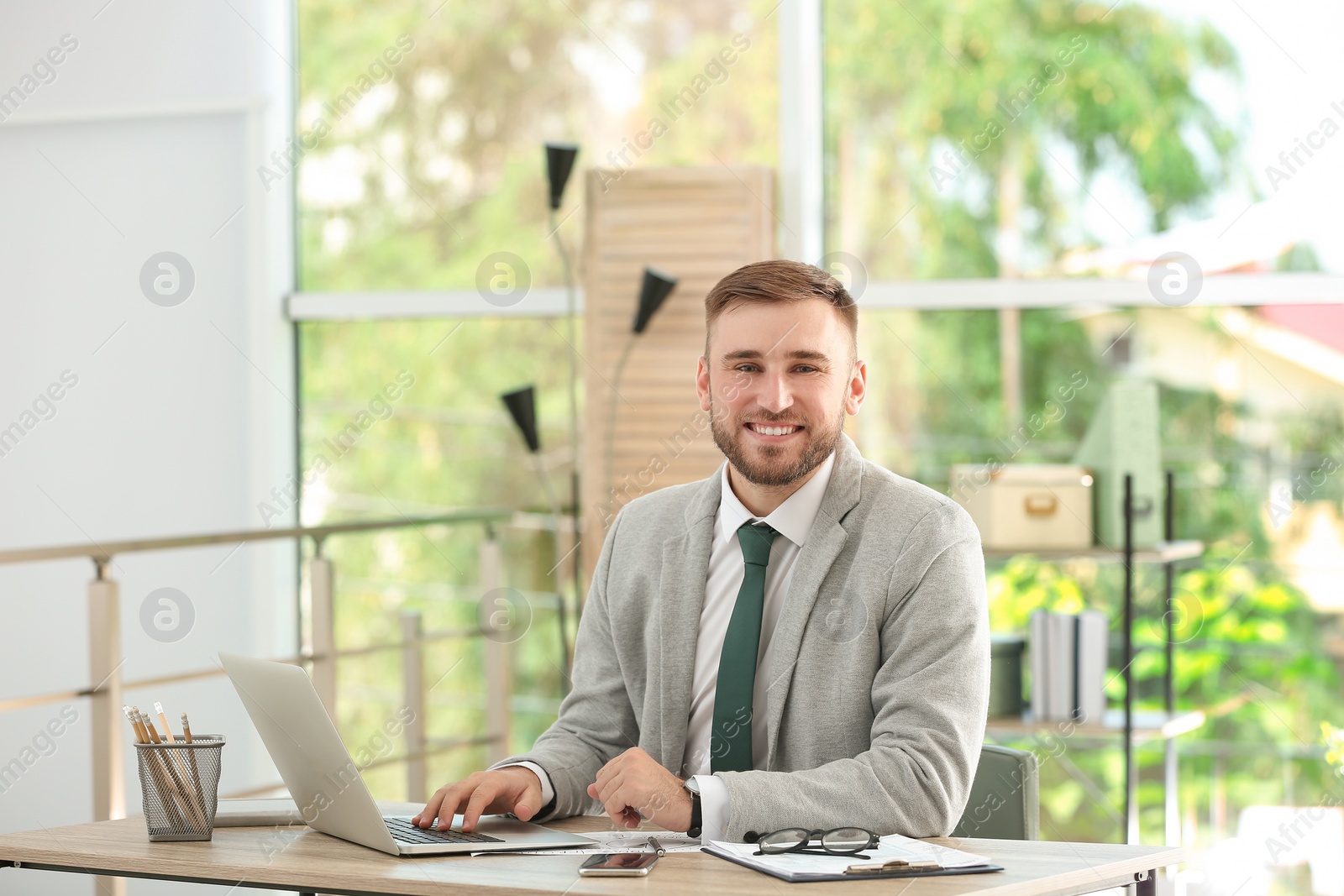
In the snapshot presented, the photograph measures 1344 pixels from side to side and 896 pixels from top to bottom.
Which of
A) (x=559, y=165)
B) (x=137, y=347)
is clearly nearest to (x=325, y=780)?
(x=559, y=165)

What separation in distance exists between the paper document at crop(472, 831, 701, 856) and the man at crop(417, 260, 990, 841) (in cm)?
2

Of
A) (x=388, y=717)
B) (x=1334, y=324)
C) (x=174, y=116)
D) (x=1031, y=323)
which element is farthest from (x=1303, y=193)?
(x=388, y=717)

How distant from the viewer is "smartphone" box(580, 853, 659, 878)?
136cm

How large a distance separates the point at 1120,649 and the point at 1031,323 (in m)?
0.97

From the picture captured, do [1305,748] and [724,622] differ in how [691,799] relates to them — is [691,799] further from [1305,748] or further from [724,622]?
[1305,748]

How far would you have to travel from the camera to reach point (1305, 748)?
3834 mm

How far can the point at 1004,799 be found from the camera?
181cm

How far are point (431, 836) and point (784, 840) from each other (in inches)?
15.8

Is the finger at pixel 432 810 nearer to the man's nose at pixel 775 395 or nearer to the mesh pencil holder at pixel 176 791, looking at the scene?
the mesh pencil holder at pixel 176 791

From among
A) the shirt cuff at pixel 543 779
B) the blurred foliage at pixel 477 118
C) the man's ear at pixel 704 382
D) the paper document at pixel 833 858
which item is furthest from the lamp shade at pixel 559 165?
the paper document at pixel 833 858

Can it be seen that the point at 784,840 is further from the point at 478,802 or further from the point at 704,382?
the point at 704,382

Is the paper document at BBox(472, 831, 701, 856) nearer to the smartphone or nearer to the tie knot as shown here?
the smartphone

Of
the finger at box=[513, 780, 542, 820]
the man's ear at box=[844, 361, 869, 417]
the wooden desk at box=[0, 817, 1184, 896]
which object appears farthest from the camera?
the man's ear at box=[844, 361, 869, 417]

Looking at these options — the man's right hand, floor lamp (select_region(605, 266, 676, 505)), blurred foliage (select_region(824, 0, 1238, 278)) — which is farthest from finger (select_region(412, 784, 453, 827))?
blurred foliage (select_region(824, 0, 1238, 278))
